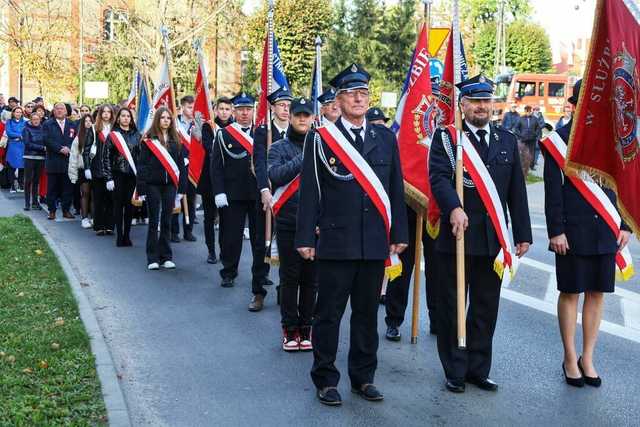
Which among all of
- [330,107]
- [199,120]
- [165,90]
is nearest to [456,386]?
[330,107]

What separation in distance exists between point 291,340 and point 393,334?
92 centimetres

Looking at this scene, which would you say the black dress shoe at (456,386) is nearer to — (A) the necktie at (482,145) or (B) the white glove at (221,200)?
(A) the necktie at (482,145)

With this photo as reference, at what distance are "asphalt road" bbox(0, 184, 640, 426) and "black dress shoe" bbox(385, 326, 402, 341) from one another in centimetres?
13

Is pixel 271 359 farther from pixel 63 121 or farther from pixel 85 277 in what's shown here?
pixel 63 121

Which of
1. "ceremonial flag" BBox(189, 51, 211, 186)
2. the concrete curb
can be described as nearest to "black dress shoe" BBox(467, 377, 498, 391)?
the concrete curb

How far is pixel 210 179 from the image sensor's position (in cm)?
1220

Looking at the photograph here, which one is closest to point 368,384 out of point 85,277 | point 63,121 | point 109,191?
point 85,277

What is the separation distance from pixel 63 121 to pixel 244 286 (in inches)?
289

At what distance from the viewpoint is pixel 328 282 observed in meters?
5.91

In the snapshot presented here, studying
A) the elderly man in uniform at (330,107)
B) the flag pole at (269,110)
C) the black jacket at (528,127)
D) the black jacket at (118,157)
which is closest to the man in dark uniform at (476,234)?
the elderly man in uniform at (330,107)

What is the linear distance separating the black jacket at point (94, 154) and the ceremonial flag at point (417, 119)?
6540 mm

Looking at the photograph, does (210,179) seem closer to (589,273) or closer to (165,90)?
(165,90)

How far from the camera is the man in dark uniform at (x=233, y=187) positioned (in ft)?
32.0

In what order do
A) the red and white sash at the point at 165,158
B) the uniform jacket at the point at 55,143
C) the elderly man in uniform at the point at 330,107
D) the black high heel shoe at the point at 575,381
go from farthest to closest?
the uniform jacket at the point at 55,143 → the red and white sash at the point at 165,158 → the elderly man in uniform at the point at 330,107 → the black high heel shoe at the point at 575,381
